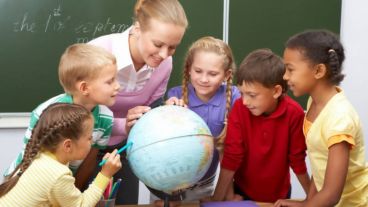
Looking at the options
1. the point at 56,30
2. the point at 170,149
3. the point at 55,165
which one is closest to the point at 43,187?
the point at 55,165

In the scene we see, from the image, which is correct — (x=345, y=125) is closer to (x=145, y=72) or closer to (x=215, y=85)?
(x=215, y=85)

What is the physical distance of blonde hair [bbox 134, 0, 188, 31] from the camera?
183 cm

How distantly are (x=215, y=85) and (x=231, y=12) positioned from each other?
1419 millimetres

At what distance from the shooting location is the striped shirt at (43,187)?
143cm

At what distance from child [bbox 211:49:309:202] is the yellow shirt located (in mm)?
114

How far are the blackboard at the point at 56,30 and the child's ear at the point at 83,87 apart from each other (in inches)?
56.5

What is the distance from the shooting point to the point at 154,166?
144 centimetres

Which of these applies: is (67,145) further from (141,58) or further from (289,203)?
(289,203)

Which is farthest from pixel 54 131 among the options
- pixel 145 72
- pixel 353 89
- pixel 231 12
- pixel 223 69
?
pixel 353 89

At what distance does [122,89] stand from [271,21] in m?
1.71

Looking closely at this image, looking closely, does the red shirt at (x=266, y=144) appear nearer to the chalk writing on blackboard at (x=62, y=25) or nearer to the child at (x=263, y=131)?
the child at (x=263, y=131)

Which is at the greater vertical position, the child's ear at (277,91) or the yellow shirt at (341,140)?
the child's ear at (277,91)

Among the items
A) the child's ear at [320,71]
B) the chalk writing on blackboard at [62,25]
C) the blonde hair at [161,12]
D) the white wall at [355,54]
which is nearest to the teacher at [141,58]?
the blonde hair at [161,12]

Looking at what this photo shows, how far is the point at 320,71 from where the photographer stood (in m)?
1.72
